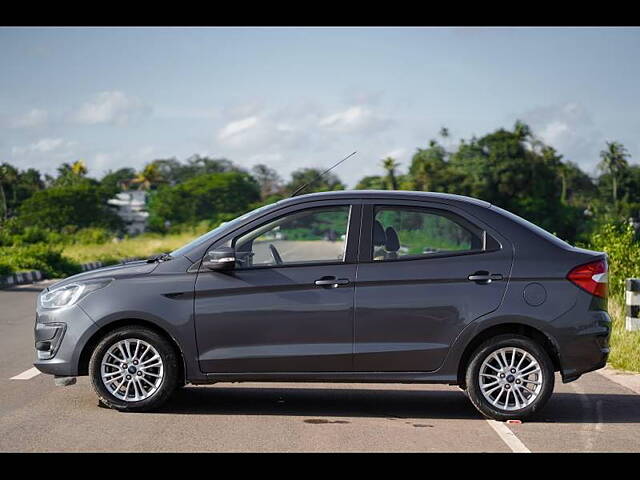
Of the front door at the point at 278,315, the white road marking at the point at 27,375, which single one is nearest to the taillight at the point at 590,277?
the front door at the point at 278,315

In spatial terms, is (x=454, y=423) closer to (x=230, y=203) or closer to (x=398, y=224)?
(x=398, y=224)

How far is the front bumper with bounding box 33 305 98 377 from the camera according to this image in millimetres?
8023

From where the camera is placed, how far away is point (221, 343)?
793 centimetres

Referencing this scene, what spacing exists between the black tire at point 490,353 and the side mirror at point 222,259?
6.47 ft

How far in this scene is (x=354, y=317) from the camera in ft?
25.8

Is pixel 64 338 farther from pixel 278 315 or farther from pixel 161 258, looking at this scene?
pixel 278 315

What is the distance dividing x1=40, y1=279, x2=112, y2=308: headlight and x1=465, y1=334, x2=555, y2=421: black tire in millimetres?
2879

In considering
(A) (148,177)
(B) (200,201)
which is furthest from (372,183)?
(A) (148,177)

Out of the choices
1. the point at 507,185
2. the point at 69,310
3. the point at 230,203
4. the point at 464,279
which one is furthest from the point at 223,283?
the point at 230,203

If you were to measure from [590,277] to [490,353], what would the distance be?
3.13 ft

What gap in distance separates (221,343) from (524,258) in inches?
94.0

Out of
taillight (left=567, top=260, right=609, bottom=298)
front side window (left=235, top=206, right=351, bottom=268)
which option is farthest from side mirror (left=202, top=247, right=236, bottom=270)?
taillight (left=567, top=260, right=609, bottom=298)
